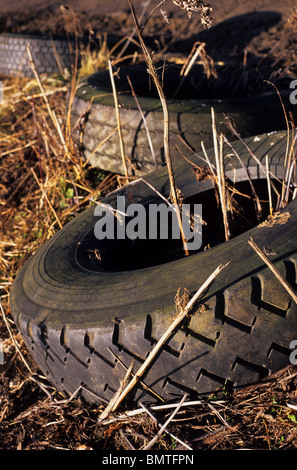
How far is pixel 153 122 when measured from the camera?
3070 millimetres

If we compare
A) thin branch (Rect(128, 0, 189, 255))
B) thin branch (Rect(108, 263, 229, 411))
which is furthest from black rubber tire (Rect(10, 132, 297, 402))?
thin branch (Rect(128, 0, 189, 255))

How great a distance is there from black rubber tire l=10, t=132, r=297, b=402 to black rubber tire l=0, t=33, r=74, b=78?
3.66 m

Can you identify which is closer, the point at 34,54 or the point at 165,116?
the point at 165,116

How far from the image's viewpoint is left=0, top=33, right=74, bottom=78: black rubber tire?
5496 millimetres

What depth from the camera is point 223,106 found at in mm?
2990

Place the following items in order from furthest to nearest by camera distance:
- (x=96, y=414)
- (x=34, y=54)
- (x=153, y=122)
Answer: (x=34, y=54) → (x=153, y=122) → (x=96, y=414)

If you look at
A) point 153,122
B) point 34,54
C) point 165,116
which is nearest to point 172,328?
point 165,116

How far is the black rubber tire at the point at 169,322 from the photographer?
177cm

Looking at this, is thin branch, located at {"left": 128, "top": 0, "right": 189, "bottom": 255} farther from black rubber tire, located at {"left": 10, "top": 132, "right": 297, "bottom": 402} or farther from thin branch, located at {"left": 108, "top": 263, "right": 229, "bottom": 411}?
thin branch, located at {"left": 108, "top": 263, "right": 229, "bottom": 411}

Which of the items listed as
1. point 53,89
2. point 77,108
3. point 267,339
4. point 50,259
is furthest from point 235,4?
point 267,339

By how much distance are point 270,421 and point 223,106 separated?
1.83 m

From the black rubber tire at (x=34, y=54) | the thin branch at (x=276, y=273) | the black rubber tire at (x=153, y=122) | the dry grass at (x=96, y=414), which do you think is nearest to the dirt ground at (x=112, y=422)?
the dry grass at (x=96, y=414)

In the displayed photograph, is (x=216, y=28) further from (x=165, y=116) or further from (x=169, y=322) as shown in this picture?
(x=169, y=322)

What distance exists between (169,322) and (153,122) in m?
1.59
